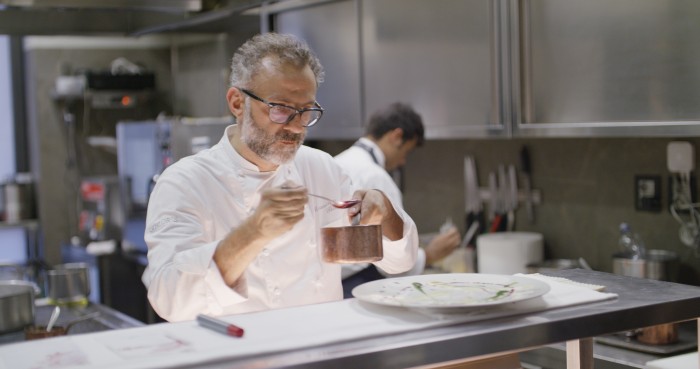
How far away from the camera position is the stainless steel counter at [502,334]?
132 cm

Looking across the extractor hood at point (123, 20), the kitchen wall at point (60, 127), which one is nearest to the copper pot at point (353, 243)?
the extractor hood at point (123, 20)

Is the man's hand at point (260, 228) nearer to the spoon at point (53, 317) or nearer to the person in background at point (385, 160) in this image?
the spoon at point (53, 317)

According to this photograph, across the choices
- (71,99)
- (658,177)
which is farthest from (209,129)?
(658,177)

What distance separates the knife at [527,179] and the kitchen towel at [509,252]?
131 millimetres

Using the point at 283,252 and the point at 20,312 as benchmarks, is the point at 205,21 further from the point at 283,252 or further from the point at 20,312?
the point at 283,252

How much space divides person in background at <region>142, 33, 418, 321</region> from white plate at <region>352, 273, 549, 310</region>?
22 cm

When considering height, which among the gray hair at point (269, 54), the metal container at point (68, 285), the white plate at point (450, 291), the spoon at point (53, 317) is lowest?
the spoon at point (53, 317)

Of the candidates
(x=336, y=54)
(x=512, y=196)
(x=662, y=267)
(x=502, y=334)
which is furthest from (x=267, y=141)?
(x=336, y=54)

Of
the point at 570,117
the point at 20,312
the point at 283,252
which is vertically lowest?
the point at 20,312

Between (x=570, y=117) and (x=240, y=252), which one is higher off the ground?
(x=570, y=117)

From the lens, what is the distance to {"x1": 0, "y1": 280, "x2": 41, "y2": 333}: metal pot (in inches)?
107

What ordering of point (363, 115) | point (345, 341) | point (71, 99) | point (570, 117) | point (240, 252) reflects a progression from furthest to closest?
point (71, 99) < point (363, 115) < point (570, 117) < point (240, 252) < point (345, 341)

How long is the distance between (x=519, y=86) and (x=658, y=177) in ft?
1.96

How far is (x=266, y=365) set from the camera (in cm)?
128
